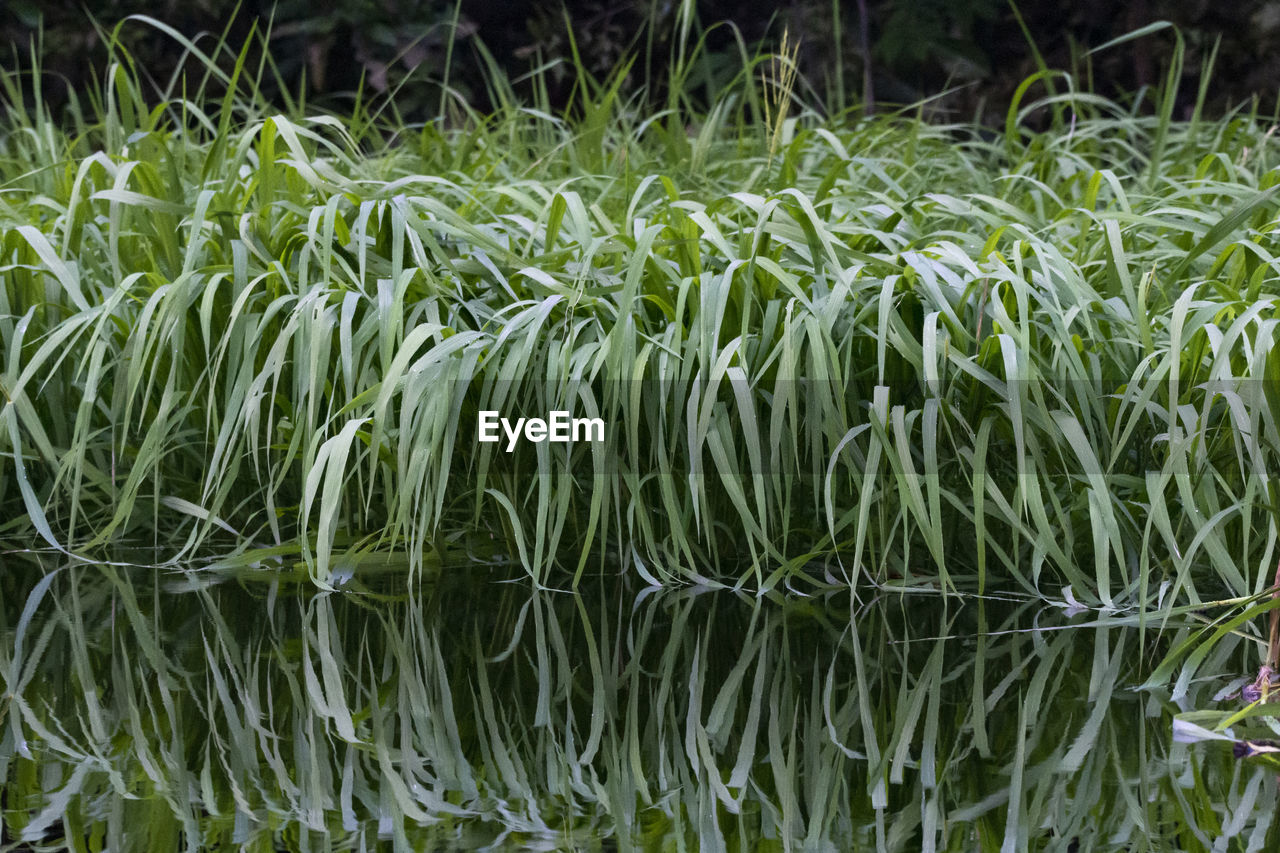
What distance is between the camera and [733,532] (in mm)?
1917

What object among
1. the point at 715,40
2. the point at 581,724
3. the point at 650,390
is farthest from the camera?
the point at 715,40

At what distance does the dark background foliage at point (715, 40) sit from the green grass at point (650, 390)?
8.22ft

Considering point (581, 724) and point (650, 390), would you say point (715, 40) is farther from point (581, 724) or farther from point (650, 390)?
point (581, 724)

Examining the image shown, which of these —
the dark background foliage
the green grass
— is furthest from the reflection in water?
the dark background foliage

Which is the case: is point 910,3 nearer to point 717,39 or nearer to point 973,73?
point 973,73

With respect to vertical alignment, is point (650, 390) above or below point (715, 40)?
above

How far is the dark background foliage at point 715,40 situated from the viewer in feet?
15.3

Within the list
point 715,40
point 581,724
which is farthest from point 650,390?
point 715,40

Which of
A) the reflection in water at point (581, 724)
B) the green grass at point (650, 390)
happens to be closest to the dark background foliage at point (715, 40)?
the green grass at point (650, 390)

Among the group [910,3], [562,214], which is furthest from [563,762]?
[910,3]

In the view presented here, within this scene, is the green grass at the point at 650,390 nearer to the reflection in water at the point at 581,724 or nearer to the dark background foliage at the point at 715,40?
the reflection in water at the point at 581,724

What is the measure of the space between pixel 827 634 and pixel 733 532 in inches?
12.0

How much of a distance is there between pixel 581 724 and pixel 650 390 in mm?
607

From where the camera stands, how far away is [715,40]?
5.35 metres
